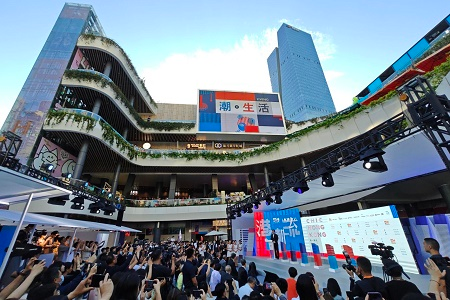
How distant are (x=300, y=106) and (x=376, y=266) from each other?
82.7 m

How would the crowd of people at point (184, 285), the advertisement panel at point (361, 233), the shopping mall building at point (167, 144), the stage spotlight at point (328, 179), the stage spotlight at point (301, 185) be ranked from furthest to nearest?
the shopping mall building at point (167, 144) → the stage spotlight at point (301, 185) → the stage spotlight at point (328, 179) → the advertisement panel at point (361, 233) → the crowd of people at point (184, 285)

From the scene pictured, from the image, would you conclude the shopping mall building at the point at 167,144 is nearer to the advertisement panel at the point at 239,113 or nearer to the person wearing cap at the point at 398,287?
the advertisement panel at the point at 239,113

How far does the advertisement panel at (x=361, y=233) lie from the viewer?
21.8ft

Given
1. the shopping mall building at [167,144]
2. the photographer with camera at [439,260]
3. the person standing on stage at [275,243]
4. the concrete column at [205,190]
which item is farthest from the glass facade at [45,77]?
the photographer with camera at [439,260]

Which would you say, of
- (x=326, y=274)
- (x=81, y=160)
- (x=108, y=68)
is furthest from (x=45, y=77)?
(x=326, y=274)

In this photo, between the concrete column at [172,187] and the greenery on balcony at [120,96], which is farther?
the concrete column at [172,187]

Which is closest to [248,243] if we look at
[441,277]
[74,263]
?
[74,263]

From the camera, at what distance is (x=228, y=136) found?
25266 millimetres

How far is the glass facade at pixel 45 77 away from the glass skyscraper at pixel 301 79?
75.7 m

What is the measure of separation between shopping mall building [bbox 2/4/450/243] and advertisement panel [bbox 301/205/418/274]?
1.55 metres

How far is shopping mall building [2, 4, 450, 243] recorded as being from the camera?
11555mm

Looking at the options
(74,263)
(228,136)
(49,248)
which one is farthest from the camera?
(228,136)

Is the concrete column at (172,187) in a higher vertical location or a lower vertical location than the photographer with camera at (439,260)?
higher

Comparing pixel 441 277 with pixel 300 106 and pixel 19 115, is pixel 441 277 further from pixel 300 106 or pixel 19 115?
pixel 300 106
